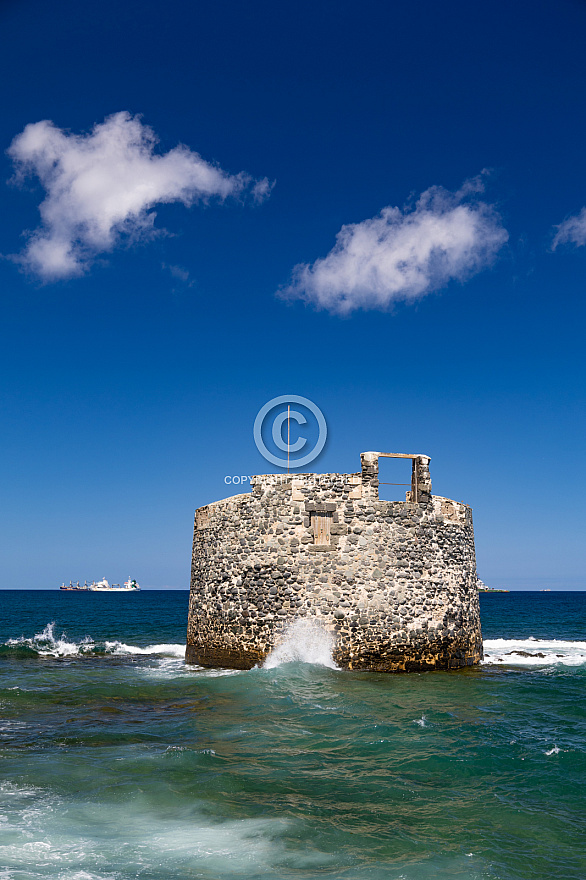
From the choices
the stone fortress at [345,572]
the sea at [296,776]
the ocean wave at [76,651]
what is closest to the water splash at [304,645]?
the sea at [296,776]

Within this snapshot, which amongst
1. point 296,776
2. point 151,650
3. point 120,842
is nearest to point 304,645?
point 296,776

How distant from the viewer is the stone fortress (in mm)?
15961

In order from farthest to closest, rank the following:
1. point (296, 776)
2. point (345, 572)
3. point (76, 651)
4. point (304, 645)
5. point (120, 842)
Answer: point (76, 651)
point (345, 572)
point (304, 645)
point (296, 776)
point (120, 842)

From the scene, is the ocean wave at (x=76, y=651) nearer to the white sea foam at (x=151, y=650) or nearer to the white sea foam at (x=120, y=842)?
the white sea foam at (x=151, y=650)

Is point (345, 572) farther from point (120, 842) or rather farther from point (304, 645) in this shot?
point (120, 842)

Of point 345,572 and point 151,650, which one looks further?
point 151,650

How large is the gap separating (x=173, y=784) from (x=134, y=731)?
128 inches

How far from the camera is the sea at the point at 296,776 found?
248 inches

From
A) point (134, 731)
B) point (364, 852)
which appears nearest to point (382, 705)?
point (134, 731)

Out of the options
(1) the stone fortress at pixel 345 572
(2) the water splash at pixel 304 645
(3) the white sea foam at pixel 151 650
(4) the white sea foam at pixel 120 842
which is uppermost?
(1) the stone fortress at pixel 345 572

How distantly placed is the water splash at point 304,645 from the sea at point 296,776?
4cm

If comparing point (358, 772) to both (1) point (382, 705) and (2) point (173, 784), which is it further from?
(1) point (382, 705)

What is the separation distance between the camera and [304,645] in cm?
1588

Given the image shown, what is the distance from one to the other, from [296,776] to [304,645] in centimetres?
729
